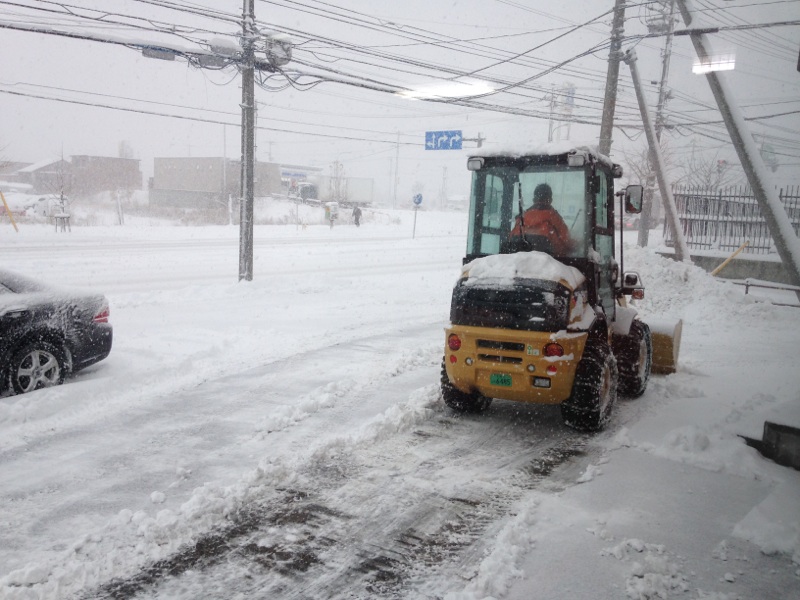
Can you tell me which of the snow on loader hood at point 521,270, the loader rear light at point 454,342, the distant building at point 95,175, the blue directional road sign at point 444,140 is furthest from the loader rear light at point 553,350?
the distant building at point 95,175

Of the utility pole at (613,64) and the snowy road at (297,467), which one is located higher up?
the utility pole at (613,64)

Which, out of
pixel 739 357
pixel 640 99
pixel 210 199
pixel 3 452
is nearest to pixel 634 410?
pixel 739 357

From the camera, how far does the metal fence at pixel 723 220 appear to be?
18.0 meters

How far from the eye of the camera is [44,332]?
6.27 m

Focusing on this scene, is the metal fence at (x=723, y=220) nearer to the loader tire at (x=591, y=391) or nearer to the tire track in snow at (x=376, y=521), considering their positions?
the loader tire at (x=591, y=391)

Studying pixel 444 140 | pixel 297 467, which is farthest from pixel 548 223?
pixel 444 140

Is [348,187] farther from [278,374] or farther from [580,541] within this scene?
[580,541]

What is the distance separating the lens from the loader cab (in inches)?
225

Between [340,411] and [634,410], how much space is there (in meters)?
3.24

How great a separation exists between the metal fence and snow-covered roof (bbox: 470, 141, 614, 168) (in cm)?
1383

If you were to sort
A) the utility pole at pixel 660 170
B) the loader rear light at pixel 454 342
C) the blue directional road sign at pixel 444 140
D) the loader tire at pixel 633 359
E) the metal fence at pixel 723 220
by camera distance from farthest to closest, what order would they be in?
the blue directional road sign at pixel 444 140 → the metal fence at pixel 723 220 → the utility pole at pixel 660 170 → the loader tire at pixel 633 359 → the loader rear light at pixel 454 342

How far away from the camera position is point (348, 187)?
194 feet

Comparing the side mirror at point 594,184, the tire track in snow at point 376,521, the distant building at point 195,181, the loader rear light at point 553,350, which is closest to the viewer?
the tire track in snow at point 376,521

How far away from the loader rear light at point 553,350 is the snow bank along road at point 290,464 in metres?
0.92
